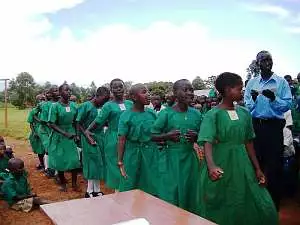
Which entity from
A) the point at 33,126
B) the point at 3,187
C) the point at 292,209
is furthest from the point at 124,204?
the point at 33,126

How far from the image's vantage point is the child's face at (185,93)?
4.27 meters

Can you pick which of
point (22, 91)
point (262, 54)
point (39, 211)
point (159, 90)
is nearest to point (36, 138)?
point (39, 211)

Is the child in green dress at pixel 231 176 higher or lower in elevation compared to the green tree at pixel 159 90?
lower

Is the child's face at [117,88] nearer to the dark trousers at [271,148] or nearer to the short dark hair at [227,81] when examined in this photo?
the dark trousers at [271,148]

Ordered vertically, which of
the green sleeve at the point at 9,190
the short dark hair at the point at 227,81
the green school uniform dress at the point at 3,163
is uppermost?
the short dark hair at the point at 227,81

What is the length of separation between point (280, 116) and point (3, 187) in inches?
162

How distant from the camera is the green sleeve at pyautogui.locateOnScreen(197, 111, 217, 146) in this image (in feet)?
11.6

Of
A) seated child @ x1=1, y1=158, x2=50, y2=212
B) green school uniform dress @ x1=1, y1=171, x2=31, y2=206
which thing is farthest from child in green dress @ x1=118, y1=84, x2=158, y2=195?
green school uniform dress @ x1=1, y1=171, x2=31, y2=206

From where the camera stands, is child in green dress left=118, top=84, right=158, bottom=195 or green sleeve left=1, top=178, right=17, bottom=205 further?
green sleeve left=1, top=178, right=17, bottom=205

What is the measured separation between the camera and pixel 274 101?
4.84m

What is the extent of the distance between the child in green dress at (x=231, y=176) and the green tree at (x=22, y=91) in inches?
1115

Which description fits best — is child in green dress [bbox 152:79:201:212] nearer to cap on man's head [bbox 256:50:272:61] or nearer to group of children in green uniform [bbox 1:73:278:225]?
group of children in green uniform [bbox 1:73:278:225]

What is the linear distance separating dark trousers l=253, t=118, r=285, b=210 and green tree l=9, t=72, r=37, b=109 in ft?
89.5

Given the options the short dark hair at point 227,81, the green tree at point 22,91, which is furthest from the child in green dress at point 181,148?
the green tree at point 22,91
